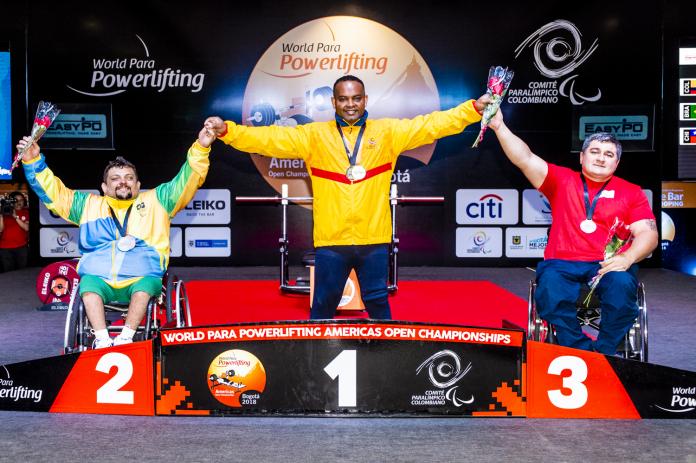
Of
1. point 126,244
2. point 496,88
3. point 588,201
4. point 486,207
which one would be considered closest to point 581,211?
point 588,201

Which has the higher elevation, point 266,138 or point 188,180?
point 266,138

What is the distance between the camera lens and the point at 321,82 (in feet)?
31.8

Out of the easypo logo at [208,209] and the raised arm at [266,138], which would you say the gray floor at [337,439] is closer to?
the raised arm at [266,138]

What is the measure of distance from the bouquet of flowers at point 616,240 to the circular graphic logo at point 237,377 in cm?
170

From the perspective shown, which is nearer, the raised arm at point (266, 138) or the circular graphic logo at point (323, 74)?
the raised arm at point (266, 138)

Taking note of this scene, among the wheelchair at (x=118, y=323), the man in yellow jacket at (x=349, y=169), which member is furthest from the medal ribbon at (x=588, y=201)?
the wheelchair at (x=118, y=323)

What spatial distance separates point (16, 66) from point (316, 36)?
3554 mm

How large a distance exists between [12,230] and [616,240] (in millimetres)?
7288

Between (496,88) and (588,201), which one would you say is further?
(588,201)

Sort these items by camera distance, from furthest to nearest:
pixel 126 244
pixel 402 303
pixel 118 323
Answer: pixel 402 303
pixel 118 323
pixel 126 244

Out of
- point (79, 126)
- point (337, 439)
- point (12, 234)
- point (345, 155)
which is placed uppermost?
point (79, 126)

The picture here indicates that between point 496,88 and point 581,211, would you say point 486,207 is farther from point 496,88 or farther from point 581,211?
point 496,88

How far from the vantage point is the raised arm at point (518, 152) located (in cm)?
387

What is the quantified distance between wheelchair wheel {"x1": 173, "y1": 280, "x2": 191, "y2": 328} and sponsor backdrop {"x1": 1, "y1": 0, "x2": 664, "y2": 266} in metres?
4.88
